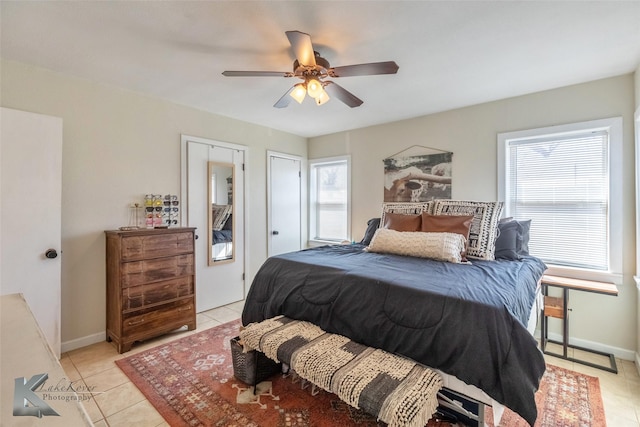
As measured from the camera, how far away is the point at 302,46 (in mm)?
1734

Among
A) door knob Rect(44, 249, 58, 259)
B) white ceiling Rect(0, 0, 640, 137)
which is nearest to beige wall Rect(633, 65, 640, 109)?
white ceiling Rect(0, 0, 640, 137)

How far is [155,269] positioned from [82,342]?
35.6 inches

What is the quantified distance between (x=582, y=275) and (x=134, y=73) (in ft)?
14.5

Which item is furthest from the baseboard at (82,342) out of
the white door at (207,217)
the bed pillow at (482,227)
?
the bed pillow at (482,227)

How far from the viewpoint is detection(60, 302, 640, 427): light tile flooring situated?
5.84 feet

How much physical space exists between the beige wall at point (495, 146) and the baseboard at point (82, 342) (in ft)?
10.4

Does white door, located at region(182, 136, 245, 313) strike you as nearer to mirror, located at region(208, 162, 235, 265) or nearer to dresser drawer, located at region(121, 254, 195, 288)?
mirror, located at region(208, 162, 235, 265)

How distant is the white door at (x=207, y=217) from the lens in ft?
11.3

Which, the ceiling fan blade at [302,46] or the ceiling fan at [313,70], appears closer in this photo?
the ceiling fan blade at [302,46]

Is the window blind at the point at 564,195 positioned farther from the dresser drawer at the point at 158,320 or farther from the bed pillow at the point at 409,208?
the dresser drawer at the point at 158,320

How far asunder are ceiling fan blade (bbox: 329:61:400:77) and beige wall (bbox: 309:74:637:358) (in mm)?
1902

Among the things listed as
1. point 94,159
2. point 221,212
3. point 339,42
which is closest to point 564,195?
point 339,42

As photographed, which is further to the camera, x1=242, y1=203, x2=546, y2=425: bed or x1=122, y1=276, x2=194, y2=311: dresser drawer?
x1=122, y1=276, x2=194, y2=311: dresser drawer
